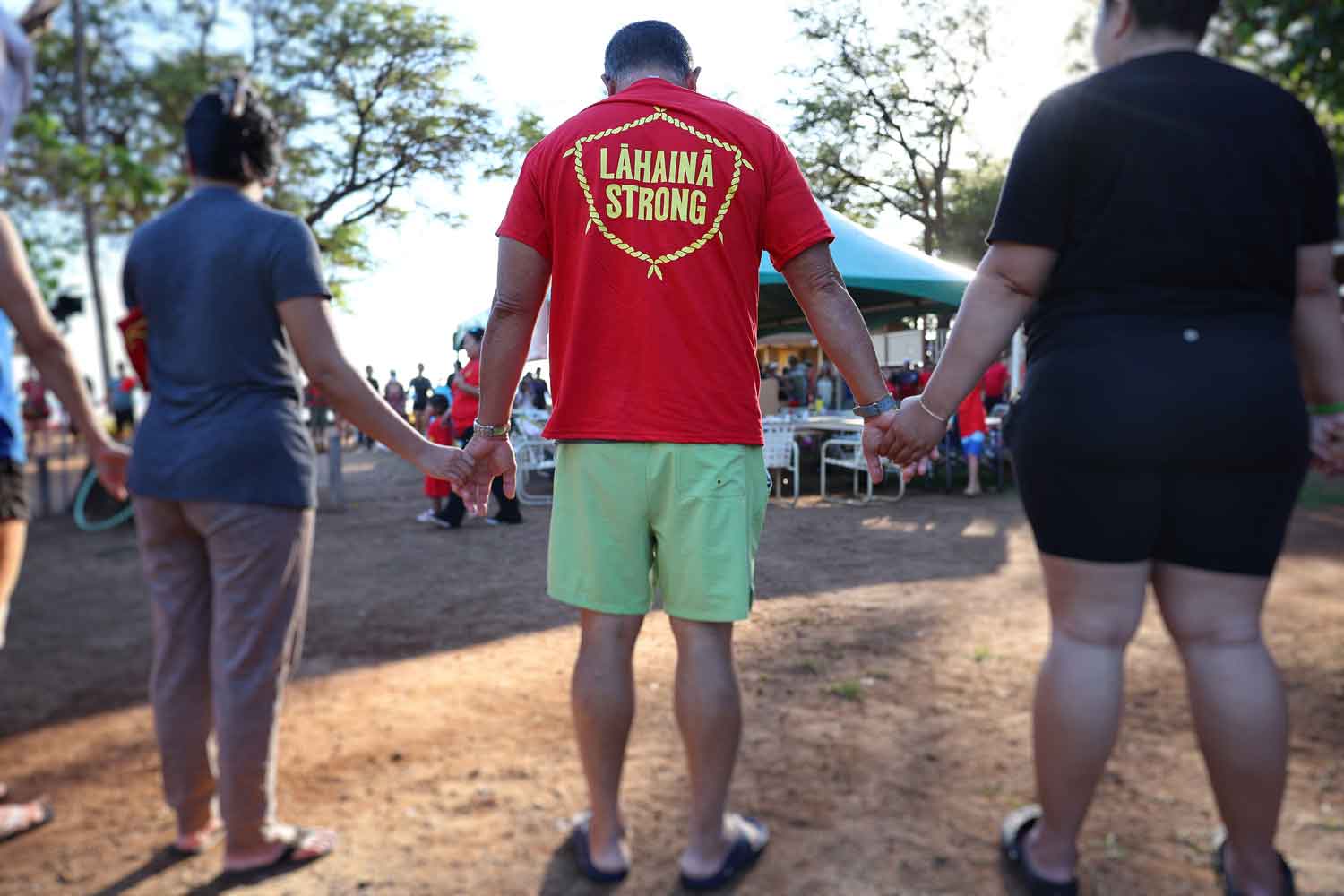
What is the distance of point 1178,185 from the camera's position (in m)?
1.47

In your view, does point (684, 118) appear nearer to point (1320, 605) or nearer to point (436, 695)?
point (436, 695)

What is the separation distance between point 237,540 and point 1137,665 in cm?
352

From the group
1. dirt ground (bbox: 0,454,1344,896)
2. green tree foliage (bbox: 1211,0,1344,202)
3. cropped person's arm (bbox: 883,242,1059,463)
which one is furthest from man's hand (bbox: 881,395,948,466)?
green tree foliage (bbox: 1211,0,1344,202)

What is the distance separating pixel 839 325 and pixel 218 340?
57.2 inches

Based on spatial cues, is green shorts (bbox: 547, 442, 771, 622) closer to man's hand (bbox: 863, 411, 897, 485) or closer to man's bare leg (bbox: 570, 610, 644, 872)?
man's bare leg (bbox: 570, 610, 644, 872)

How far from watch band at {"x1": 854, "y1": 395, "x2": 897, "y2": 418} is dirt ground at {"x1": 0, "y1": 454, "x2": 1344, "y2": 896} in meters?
0.56

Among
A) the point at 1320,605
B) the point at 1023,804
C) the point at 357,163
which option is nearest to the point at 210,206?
the point at 357,163

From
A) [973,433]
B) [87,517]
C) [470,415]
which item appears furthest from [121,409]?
[973,433]

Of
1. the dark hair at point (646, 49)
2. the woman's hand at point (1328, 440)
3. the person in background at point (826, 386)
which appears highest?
the dark hair at point (646, 49)

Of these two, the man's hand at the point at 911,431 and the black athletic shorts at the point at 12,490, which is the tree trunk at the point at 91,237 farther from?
the man's hand at the point at 911,431

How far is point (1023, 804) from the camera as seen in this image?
2594mm

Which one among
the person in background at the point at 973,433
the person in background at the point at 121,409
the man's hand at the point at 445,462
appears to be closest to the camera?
the man's hand at the point at 445,462

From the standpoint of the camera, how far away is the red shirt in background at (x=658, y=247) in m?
1.45

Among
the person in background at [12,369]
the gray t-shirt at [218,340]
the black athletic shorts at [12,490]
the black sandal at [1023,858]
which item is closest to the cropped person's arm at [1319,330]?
the black sandal at [1023,858]
